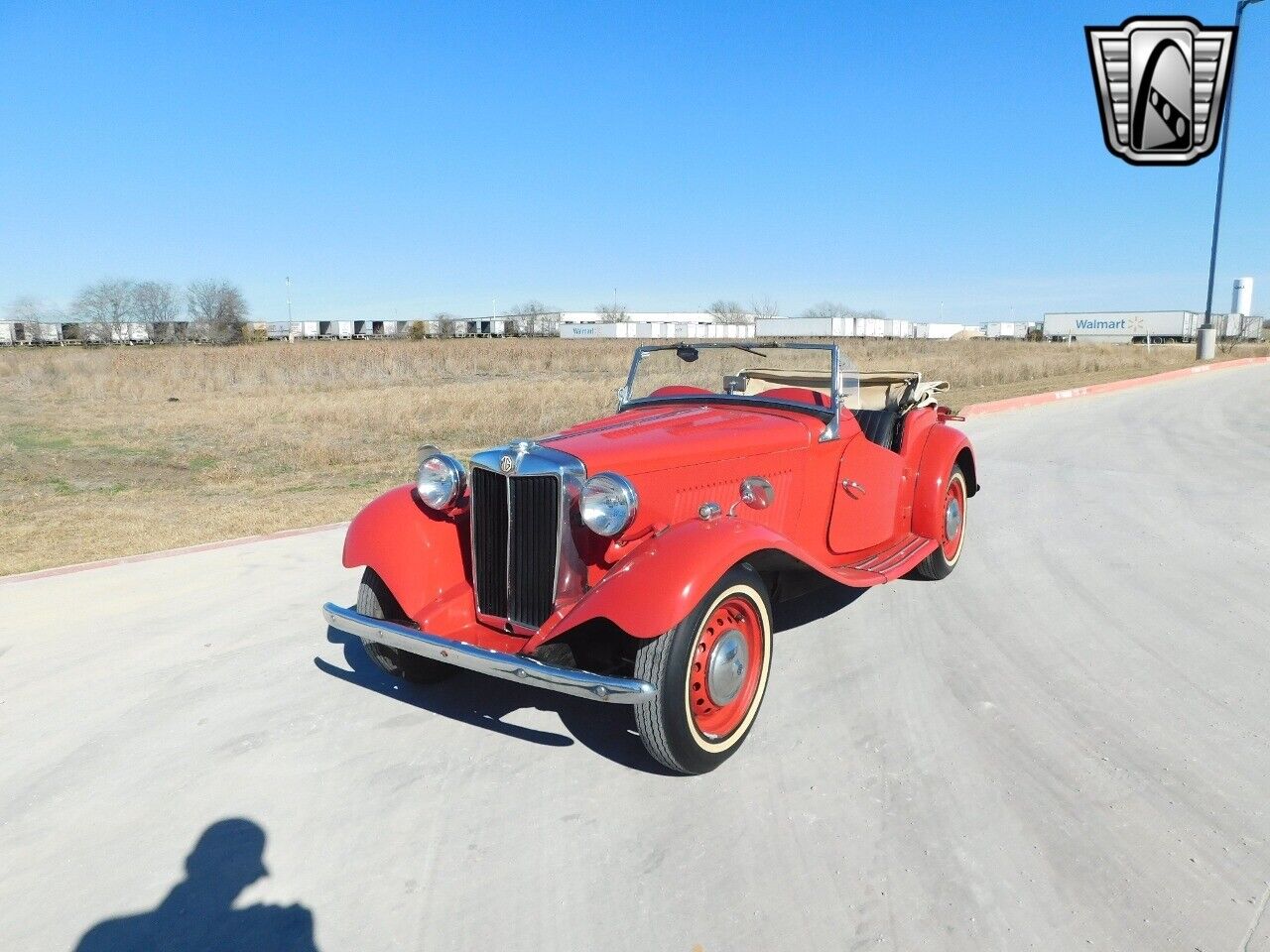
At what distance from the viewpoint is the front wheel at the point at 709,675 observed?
9.92ft

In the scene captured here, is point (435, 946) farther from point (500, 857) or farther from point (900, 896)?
point (900, 896)

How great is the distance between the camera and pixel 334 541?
664cm

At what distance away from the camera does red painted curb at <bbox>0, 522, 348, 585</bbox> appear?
225 inches

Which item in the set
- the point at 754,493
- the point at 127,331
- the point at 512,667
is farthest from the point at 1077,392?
the point at 127,331

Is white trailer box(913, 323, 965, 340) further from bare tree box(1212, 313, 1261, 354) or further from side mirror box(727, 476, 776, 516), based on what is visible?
side mirror box(727, 476, 776, 516)

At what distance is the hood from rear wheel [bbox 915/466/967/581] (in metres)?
1.48

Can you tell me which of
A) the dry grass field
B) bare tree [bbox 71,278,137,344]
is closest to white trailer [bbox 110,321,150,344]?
bare tree [bbox 71,278,137,344]

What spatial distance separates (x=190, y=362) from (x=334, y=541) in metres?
22.0

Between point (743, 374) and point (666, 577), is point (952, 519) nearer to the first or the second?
point (743, 374)

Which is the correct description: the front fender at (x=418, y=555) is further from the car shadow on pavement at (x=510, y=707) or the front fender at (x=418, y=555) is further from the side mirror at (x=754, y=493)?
the side mirror at (x=754, y=493)

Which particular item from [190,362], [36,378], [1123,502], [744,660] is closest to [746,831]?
[744,660]

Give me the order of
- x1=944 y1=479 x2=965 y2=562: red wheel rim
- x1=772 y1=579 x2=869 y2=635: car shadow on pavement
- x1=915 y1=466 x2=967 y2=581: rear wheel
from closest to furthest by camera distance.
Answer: x1=772 y1=579 x2=869 y2=635: car shadow on pavement
x1=915 y1=466 x2=967 y2=581: rear wheel
x1=944 y1=479 x2=965 y2=562: red wheel rim

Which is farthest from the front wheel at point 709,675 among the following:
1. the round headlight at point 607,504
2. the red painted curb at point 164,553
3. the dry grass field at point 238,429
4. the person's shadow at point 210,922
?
the red painted curb at point 164,553

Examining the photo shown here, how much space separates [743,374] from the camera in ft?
18.7
